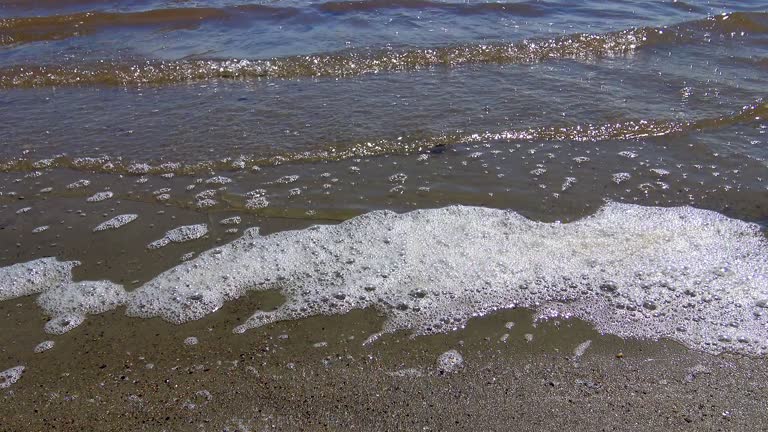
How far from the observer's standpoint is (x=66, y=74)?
7.95 meters

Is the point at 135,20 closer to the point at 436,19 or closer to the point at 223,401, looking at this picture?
the point at 436,19

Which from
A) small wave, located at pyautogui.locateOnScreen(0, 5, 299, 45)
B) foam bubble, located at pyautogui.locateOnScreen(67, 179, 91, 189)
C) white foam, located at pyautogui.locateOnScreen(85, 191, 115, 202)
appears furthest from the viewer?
small wave, located at pyautogui.locateOnScreen(0, 5, 299, 45)

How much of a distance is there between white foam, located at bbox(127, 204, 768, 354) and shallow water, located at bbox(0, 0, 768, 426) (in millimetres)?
36

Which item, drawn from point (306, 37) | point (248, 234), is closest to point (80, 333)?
point (248, 234)

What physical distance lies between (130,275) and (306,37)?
20.6 feet

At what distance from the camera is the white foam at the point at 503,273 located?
3482 millimetres

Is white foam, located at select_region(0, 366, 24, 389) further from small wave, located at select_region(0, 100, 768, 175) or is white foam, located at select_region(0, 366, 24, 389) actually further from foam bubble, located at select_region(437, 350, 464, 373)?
small wave, located at select_region(0, 100, 768, 175)

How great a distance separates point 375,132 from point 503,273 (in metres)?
2.47

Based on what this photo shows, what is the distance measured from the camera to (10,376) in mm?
3125

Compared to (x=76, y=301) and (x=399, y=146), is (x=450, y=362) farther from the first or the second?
(x=399, y=146)

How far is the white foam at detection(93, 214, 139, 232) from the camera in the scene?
14.6 ft

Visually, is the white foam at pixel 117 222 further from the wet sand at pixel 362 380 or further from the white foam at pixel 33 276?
the wet sand at pixel 362 380

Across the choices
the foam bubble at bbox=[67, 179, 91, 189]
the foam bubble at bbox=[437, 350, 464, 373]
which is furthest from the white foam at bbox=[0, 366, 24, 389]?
the foam bubble at bbox=[67, 179, 91, 189]

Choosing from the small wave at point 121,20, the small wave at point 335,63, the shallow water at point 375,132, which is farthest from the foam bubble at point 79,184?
the small wave at point 121,20
